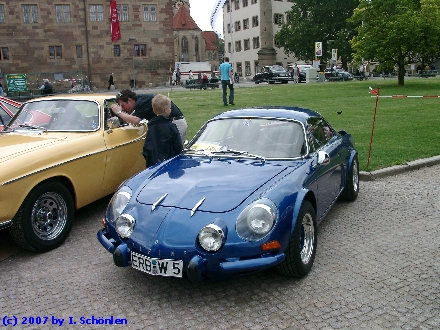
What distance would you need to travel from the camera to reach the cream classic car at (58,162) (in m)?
4.80

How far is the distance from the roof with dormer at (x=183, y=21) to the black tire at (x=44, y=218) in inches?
3378

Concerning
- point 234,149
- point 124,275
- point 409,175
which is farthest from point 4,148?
point 409,175

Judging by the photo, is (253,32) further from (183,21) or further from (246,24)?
(183,21)

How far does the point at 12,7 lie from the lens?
46188 millimetres

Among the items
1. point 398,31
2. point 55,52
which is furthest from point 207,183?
point 55,52

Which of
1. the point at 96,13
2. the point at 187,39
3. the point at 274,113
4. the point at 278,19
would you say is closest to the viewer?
the point at 274,113

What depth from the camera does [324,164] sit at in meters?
5.05

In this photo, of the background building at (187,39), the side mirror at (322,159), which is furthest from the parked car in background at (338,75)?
the background building at (187,39)

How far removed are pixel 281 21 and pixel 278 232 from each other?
7316cm

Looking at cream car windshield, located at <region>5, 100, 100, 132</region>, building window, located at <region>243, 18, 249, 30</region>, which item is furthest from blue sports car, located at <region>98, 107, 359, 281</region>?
building window, located at <region>243, 18, 249, 30</region>

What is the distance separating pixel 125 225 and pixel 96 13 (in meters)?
49.5

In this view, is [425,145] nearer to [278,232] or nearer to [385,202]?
[385,202]

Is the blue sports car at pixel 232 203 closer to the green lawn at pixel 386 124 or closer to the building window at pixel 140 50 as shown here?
the green lawn at pixel 386 124

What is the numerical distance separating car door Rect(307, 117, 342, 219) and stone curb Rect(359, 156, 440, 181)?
72.4 inches
